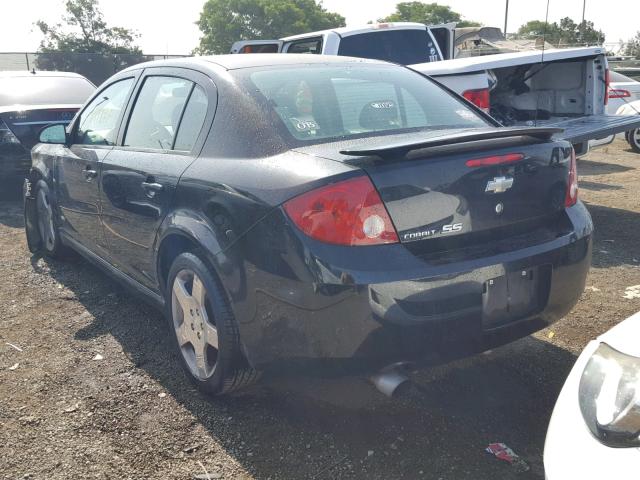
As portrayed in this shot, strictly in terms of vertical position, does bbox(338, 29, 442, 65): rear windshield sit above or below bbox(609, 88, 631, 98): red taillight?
above

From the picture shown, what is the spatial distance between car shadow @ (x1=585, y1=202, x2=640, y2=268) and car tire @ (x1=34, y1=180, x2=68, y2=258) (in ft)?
13.9

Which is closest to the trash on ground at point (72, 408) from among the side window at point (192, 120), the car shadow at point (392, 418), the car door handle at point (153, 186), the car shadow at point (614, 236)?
the car shadow at point (392, 418)

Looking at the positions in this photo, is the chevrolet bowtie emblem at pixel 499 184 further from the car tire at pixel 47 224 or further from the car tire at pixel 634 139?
the car tire at pixel 634 139

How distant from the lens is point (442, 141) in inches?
102

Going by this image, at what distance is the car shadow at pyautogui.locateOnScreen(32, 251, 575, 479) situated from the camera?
2631 millimetres

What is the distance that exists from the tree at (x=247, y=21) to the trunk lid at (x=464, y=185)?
7308cm

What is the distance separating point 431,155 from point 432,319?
645 mm

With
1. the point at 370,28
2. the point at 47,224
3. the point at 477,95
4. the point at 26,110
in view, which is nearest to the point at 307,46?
the point at 370,28

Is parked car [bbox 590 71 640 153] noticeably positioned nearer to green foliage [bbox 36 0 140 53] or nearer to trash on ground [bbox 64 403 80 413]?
trash on ground [bbox 64 403 80 413]

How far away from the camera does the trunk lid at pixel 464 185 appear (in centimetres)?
250

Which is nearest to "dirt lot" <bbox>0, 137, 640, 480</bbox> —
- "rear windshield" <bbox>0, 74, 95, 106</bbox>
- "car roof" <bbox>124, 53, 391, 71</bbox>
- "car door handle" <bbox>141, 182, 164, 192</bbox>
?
"car door handle" <bbox>141, 182, 164, 192</bbox>

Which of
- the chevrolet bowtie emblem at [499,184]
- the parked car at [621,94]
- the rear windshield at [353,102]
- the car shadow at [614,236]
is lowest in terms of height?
the car shadow at [614,236]

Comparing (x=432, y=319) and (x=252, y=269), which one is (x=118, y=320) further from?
(x=432, y=319)

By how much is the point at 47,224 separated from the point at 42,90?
3667 mm
